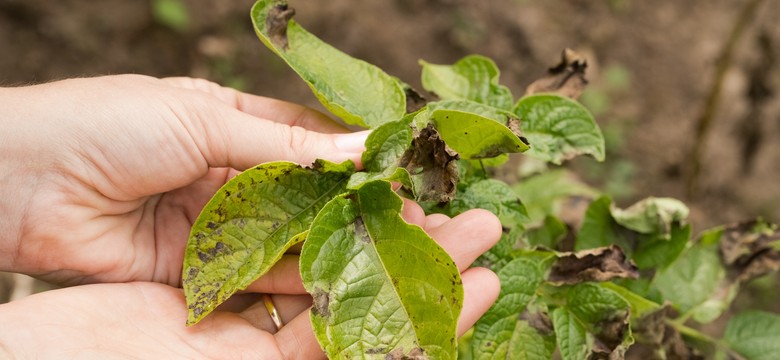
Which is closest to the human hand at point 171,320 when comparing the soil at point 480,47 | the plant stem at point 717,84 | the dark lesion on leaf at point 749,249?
the dark lesion on leaf at point 749,249

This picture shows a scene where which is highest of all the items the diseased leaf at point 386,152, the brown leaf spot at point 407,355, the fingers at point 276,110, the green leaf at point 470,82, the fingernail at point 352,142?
the green leaf at point 470,82

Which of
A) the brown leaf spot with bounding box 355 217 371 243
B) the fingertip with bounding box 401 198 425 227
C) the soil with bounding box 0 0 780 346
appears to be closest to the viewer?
the brown leaf spot with bounding box 355 217 371 243

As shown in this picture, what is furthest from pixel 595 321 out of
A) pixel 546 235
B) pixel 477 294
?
pixel 546 235

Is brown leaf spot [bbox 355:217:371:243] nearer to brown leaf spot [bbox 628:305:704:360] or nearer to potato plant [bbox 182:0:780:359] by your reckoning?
potato plant [bbox 182:0:780:359]

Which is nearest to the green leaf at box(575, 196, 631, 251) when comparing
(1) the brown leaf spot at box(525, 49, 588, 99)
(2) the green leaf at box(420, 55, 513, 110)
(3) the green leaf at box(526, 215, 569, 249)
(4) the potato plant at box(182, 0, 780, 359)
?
(4) the potato plant at box(182, 0, 780, 359)

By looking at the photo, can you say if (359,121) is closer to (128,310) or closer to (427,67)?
(427,67)

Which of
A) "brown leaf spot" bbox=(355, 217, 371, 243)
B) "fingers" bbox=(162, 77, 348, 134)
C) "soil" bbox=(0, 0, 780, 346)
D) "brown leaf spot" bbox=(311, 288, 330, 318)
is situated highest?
"brown leaf spot" bbox=(355, 217, 371, 243)

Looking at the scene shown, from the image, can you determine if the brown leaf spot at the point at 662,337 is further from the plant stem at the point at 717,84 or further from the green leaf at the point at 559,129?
the plant stem at the point at 717,84
